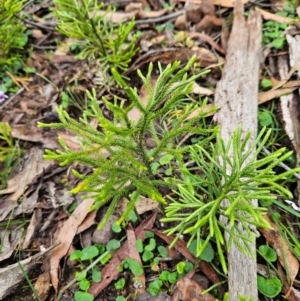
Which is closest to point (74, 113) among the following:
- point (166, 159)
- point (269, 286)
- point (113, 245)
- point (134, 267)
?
point (166, 159)

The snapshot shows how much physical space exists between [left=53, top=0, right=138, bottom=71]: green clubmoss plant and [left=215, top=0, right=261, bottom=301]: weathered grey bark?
2.92 ft

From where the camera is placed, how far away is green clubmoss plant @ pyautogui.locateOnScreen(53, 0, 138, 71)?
321cm

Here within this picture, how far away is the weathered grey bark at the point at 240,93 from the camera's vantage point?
2.27 meters

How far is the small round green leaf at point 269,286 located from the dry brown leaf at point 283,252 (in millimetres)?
106

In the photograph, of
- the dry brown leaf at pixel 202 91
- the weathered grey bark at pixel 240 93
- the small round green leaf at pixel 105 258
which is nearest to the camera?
the weathered grey bark at pixel 240 93

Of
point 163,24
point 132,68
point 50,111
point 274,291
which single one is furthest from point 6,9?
point 274,291

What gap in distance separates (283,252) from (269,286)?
24 centimetres

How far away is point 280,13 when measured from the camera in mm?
3656

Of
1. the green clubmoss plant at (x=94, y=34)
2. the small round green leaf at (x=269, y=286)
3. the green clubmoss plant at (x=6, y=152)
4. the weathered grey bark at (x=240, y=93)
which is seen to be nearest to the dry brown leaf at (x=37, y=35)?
the green clubmoss plant at (x=94, y=34)

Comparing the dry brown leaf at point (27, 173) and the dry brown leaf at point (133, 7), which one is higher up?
the dry brown leaf at point (133, 7)

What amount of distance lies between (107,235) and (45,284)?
53 cm

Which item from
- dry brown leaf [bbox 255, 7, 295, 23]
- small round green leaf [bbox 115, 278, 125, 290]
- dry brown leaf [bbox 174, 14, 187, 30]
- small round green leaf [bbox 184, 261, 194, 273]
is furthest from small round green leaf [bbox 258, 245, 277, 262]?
dry brown leaf [bbox 174, 14, 187, 30]

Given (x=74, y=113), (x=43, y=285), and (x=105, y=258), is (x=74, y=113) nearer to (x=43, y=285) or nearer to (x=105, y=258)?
(x=105, y=258)

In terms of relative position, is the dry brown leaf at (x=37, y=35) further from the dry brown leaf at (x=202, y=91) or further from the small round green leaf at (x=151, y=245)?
the small round green leaf at (x=151, y=245)
